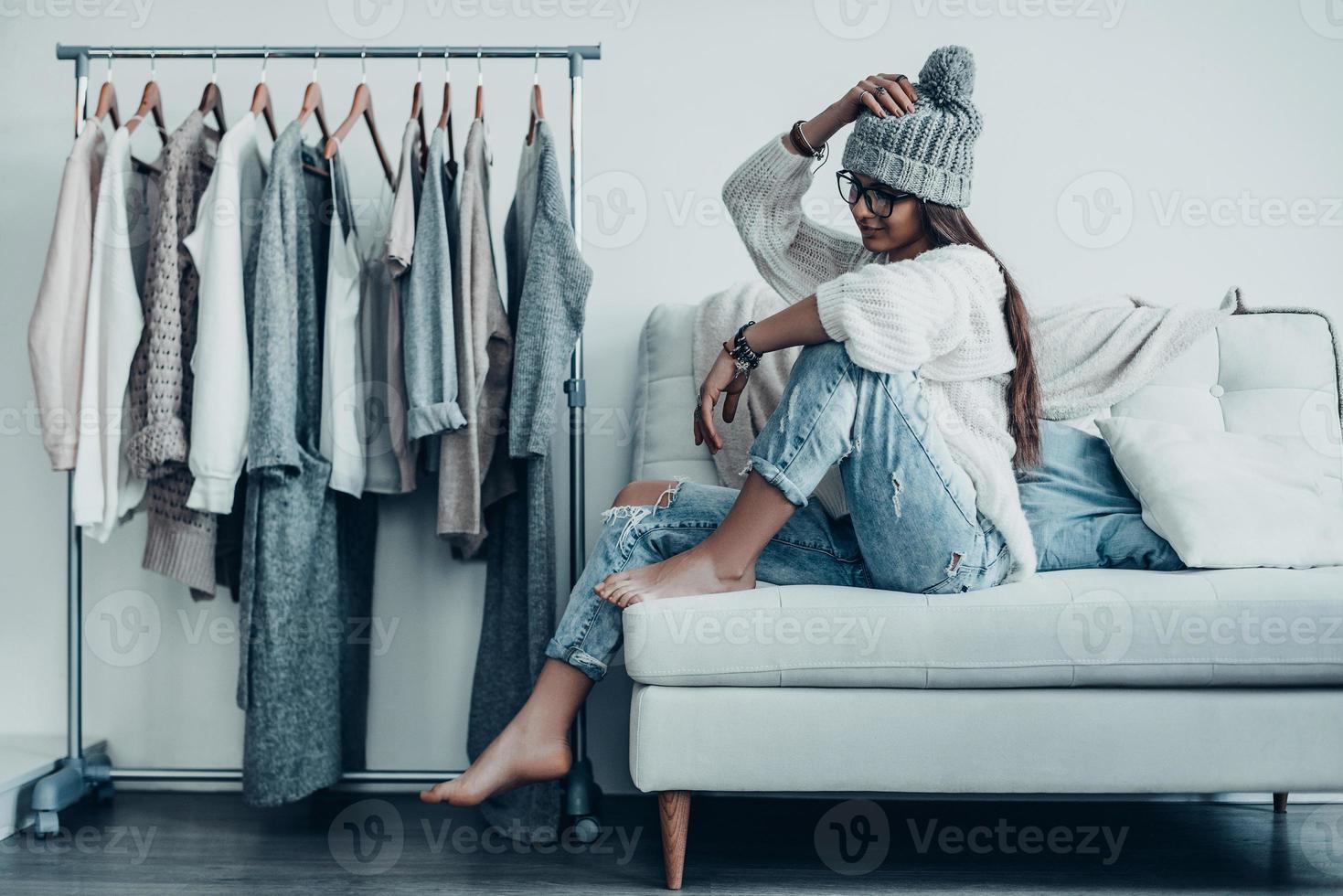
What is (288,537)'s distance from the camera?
163 centimetres

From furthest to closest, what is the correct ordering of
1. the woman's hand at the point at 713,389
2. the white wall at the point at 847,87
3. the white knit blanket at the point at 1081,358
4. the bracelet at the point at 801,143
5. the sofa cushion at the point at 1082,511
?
the white wall at the point at 847,87
the white knit blanket at the point at 1081,358
the bracelet at the point at 801,143
the sofa cushion at the point at 1082,511
the woman's hand at the point at 713,389

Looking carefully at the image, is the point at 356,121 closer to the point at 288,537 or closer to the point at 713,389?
the point at 288,537

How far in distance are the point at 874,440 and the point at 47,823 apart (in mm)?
1462

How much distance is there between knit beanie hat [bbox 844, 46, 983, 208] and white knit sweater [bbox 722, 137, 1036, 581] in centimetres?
11

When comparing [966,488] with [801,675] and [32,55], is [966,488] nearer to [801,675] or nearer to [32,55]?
[801,675]

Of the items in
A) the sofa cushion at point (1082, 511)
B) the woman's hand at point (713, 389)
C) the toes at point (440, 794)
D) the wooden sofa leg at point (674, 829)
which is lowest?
the wooden sofa leg at point (674, 829)

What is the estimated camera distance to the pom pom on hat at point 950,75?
60.0 inches

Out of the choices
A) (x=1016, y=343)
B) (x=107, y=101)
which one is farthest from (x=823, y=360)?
(x=107, y=101)

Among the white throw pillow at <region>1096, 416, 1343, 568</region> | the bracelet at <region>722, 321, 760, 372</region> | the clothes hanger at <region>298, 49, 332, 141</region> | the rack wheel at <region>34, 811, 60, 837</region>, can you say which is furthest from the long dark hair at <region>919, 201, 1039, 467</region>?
the rack wheel at <region>34, 811, 60, 837</region>

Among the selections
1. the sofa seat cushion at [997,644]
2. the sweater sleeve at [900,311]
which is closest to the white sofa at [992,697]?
the sofa seat cushion at [997,644]

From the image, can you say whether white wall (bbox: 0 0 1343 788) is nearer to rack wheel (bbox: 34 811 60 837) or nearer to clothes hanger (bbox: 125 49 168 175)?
clothes hanger (bbox: 125 49 168 175)

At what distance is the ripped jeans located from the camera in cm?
135

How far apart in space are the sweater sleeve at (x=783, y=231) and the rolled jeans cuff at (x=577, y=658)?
739 mm

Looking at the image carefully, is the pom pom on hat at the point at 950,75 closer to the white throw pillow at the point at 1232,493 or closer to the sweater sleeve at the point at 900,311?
the sweater sleeve at the point at 900,311
